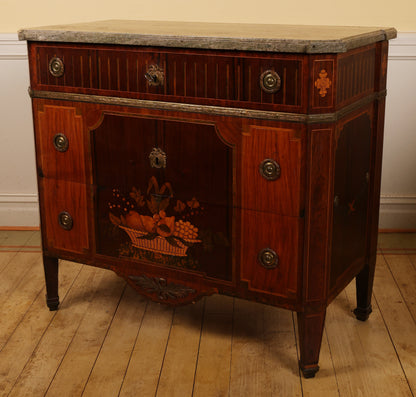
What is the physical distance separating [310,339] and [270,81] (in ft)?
2.97

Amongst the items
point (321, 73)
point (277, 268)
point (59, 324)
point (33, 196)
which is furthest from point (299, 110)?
point (33, 196)

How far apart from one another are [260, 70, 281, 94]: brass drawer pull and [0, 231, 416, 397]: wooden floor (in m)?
A: 1.00

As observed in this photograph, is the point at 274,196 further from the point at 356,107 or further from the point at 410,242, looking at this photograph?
the point at 410,242

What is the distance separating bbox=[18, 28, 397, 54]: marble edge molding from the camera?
7.07 ft

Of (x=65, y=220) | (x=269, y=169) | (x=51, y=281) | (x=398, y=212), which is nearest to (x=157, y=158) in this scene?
(x=269, y=169)

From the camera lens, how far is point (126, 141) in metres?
2.58

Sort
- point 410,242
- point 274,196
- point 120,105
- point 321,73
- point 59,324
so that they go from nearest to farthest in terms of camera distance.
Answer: point 321,73 < point 274,196 < point 120,105 < point 59,324 < point 410,242

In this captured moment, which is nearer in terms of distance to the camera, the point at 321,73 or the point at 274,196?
the point at 321,73

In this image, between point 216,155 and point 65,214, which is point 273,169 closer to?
Answer: point 216,155

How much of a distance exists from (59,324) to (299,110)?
4.45 ft

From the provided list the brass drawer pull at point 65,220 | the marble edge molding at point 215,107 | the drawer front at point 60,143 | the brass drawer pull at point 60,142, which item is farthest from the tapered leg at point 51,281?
the marble edge molding at point 215,107

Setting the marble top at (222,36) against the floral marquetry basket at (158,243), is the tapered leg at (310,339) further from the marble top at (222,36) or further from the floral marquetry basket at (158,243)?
the marble top at (222,36)

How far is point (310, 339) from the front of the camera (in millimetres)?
2496

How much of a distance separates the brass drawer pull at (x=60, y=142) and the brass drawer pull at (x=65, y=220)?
0.26 meters
